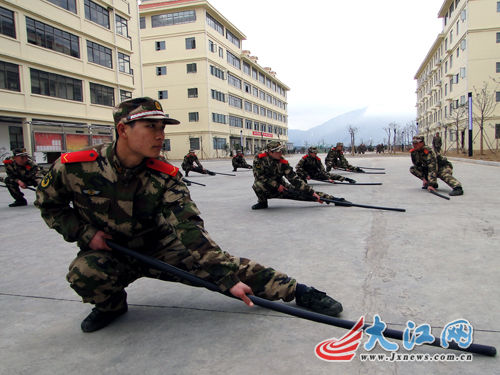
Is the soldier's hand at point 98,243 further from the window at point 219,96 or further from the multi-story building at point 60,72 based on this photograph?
the window at point 219,96

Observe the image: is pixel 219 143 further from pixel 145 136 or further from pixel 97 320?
pixel 97 320

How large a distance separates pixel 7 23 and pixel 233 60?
102ft

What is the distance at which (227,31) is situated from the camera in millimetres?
45406

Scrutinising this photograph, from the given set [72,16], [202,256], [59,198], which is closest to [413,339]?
[202,256]

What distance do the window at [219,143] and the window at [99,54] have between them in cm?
1638

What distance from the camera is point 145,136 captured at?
87.3 inches

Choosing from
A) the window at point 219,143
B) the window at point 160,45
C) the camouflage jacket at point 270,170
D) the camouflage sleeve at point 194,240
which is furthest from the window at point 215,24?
the camouflage sleeve at point 194,240

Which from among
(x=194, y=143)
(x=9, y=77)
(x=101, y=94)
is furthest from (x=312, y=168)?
(x=194, y=143)

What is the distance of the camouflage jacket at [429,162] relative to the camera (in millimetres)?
7551

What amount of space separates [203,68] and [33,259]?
3850 centimetres

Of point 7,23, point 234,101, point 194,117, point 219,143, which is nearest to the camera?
point 7,23

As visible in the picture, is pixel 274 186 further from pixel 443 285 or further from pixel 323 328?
pixel 323 328

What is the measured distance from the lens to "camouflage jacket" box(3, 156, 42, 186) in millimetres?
7820

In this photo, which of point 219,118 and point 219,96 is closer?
point 219,118
